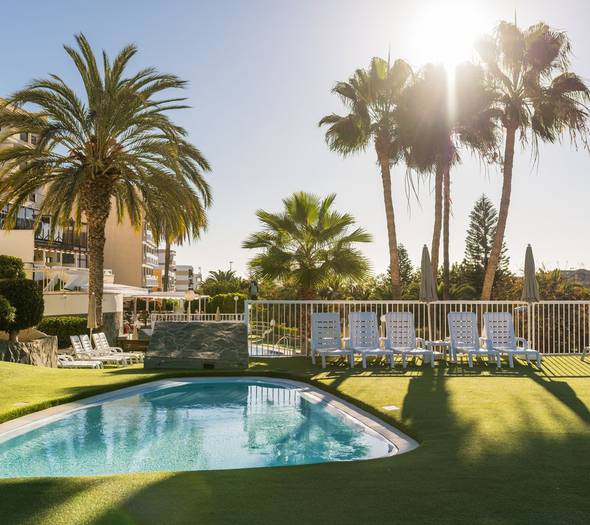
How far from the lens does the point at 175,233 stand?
19.1 m

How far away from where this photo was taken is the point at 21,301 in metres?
14.6

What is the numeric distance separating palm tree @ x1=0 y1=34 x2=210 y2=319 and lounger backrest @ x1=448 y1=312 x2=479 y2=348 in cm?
827

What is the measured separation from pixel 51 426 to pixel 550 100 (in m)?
17.5

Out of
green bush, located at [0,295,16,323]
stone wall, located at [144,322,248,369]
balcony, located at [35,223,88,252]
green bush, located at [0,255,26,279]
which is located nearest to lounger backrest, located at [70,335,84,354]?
green bush, located at [0,295,16,323]

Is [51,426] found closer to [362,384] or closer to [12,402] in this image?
[12,402]

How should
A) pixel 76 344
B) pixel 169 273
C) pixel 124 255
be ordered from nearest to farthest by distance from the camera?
1. pixel 76 344
2. pixel 124 255
3. pixel 169 273

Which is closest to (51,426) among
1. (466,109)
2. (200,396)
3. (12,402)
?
(12,402)

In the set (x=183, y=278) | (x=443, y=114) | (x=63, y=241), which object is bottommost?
(x=63, y=241)

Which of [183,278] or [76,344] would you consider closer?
[76,344]

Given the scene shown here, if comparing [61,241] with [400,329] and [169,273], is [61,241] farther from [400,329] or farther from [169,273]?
[169,273]

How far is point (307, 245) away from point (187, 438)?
1092 cm

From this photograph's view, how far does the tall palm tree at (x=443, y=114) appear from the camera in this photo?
19953 mm

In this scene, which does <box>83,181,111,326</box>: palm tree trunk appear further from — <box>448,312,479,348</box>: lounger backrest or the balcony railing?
the balcony railing

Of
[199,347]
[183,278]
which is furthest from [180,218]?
[183,278]
